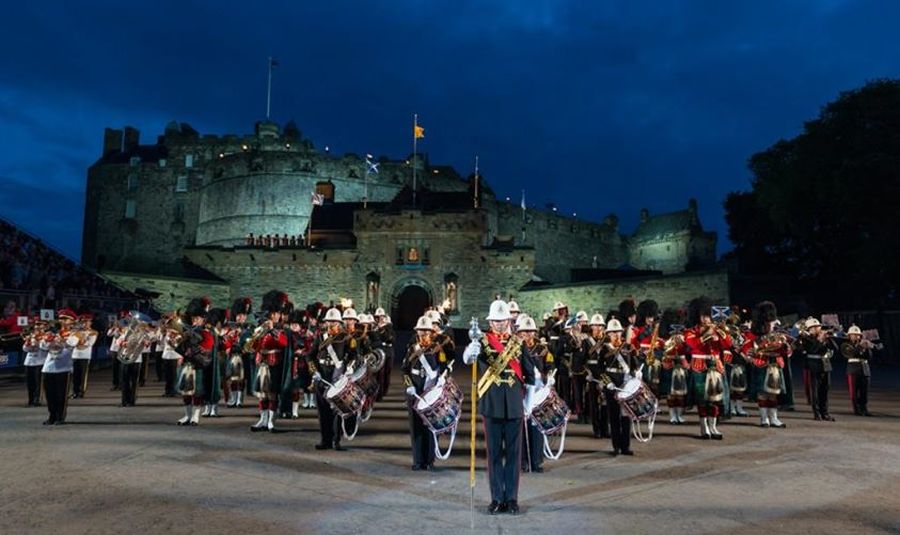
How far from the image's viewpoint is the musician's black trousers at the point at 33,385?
13.5 metres

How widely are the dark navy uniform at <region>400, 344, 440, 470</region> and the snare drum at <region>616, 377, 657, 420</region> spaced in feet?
9.17

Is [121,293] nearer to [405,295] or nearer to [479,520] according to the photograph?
[405,295]

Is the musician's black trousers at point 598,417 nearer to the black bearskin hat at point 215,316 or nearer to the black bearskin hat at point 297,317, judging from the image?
the black bearskin hat at point 297,317

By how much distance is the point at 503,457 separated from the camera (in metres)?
6.25

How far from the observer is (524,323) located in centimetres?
705

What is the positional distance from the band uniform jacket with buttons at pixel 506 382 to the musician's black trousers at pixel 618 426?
2.97 metres

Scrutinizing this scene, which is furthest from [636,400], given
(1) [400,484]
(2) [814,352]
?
(2) [814,352]

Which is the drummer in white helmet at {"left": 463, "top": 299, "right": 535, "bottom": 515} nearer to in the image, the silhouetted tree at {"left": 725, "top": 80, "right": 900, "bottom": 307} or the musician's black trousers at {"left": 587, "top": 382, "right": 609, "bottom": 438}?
the musician's black trousers at {"left": 587, "top": 382, "right": 609, "bottom": 438}

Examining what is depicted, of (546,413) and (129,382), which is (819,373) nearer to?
(546,413)

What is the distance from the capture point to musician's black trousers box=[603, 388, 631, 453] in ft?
29.2

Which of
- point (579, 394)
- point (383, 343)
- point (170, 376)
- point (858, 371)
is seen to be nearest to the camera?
point (579, 394)

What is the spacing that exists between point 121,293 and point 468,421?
86.6ft

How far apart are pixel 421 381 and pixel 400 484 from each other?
1347mm

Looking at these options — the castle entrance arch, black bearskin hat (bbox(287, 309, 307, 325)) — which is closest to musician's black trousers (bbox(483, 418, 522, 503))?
black bearskin hat (bbox(287, 309, 307, 325))
